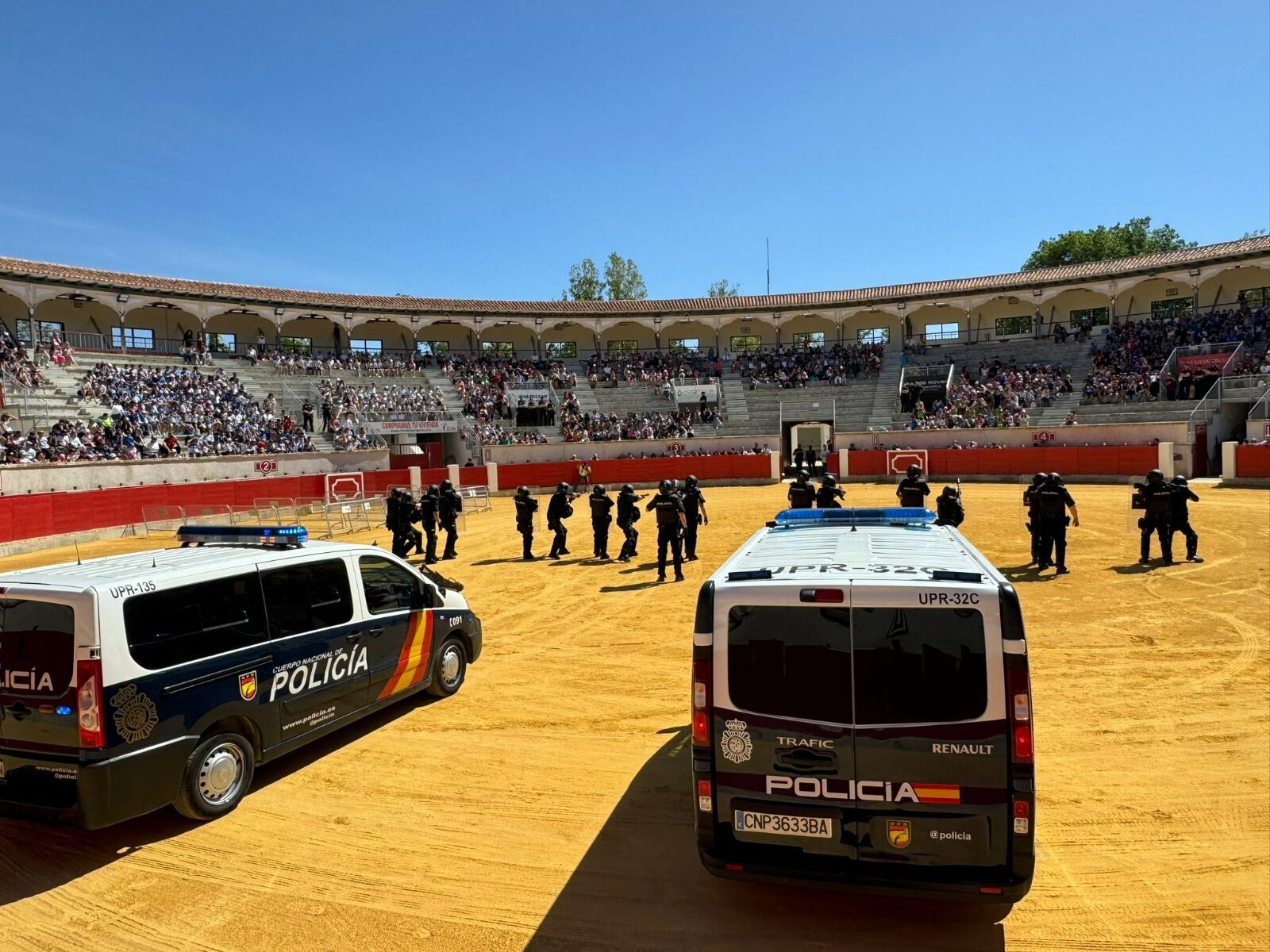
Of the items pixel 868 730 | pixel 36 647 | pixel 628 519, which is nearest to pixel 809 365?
pixel 628 519

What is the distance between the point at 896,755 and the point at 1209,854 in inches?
110

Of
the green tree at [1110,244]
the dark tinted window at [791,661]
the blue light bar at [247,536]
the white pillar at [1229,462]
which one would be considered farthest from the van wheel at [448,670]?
the green tree at [1110,244]

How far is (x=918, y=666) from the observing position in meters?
3.81

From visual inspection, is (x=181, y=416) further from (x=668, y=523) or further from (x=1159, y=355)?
(x=1159, y=355)

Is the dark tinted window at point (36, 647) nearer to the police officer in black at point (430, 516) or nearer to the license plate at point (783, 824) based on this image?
the license plate at point (783, 824)

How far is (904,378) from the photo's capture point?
45.5 meters

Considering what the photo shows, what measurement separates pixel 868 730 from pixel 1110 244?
89022 millimetres

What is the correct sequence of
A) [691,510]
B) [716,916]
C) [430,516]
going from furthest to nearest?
[430,516], [691,510], [716,916]

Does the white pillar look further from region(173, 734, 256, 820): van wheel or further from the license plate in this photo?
region(173, 734, 256, 820): van wheel

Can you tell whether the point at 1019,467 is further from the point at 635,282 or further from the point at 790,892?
the point at 635,282

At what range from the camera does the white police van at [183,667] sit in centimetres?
494

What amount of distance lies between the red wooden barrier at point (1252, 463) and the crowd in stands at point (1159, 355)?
7302 millimetres

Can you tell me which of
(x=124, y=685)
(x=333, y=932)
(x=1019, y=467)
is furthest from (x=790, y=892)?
(x=1019, y=467)

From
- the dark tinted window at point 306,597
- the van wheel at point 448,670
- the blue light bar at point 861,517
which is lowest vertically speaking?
the van wheel at point 448,670
